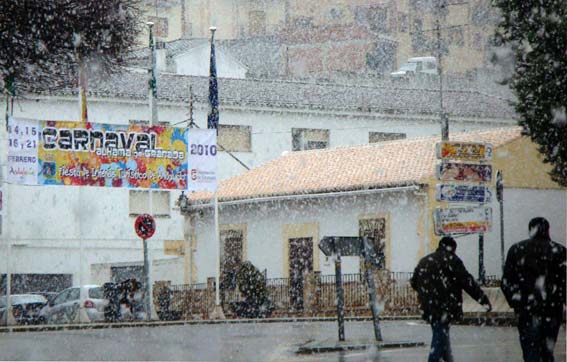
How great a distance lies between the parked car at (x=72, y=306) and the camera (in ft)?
94.3

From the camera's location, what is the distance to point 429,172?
29.2 metres

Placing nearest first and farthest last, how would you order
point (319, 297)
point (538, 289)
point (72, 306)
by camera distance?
point (538, 289)
point (319, 297)
point (72, 306)

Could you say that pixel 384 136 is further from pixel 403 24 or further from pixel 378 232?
pixel 403 24

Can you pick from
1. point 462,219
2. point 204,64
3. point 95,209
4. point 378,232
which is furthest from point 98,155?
point 204,64

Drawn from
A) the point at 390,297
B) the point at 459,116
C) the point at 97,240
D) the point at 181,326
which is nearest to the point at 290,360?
the point at 181,326

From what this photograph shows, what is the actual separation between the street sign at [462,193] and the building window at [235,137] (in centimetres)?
2302

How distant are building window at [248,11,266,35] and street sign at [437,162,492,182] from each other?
4534 centimetres

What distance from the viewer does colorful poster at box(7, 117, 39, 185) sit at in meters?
24.5

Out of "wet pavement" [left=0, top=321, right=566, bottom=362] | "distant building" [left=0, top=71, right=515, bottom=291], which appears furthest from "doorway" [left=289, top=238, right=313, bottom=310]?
"wet pavement" [left=0, top=321, right=566, bottom=362]

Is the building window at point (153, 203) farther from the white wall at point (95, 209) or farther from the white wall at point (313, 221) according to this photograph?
the white wall at point (313, 221)

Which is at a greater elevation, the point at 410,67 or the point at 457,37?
the point at 457,37

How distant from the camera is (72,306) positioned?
96.2ft

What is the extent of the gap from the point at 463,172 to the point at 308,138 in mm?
24664

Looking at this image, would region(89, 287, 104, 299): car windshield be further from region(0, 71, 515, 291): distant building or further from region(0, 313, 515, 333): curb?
region(0, 71, 515, 291): distant building
